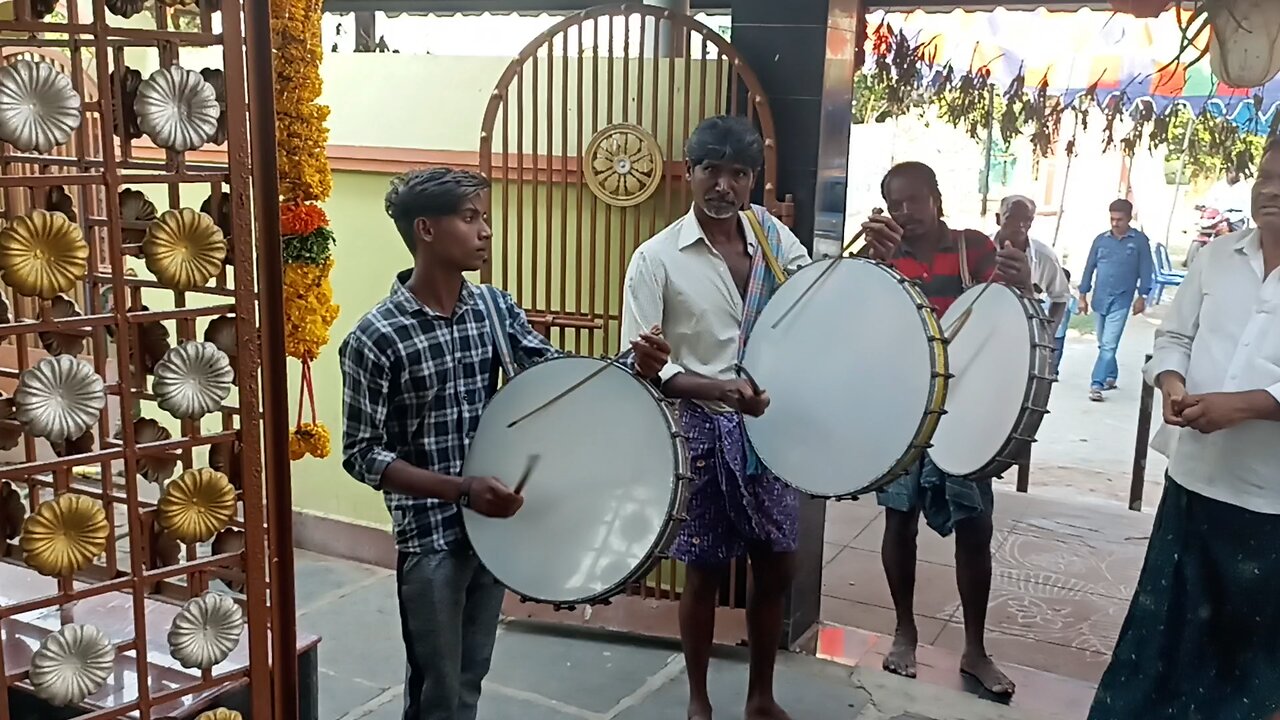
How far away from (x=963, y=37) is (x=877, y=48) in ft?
1.54

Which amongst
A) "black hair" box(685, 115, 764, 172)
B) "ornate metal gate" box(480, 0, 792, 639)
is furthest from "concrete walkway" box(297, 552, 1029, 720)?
"black hair" box(685, 115, 764, 172)

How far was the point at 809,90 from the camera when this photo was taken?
3.27 m

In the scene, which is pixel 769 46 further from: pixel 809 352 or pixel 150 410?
pixel 150 410

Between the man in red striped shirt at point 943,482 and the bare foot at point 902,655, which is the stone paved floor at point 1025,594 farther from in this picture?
the man in red striped shirt at point 943,482

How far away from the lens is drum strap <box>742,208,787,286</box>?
2732mm

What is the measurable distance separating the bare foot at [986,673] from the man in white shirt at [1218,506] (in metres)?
0.42

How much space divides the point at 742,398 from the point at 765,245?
0.45 m

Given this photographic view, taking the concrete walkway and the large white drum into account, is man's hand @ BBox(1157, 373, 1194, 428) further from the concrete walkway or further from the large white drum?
the concrete walkway

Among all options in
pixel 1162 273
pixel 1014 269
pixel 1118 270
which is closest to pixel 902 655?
pixel 1014 269

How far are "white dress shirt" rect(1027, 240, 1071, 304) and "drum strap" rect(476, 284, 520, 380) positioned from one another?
2.08 m

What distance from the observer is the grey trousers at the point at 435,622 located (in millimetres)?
2160

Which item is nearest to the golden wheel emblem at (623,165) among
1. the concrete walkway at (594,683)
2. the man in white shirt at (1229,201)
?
the concrete walkway at (594,683)

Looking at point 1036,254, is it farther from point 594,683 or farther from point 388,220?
point 388,220

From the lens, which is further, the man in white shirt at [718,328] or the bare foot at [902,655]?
the bare foot at [902,655]
